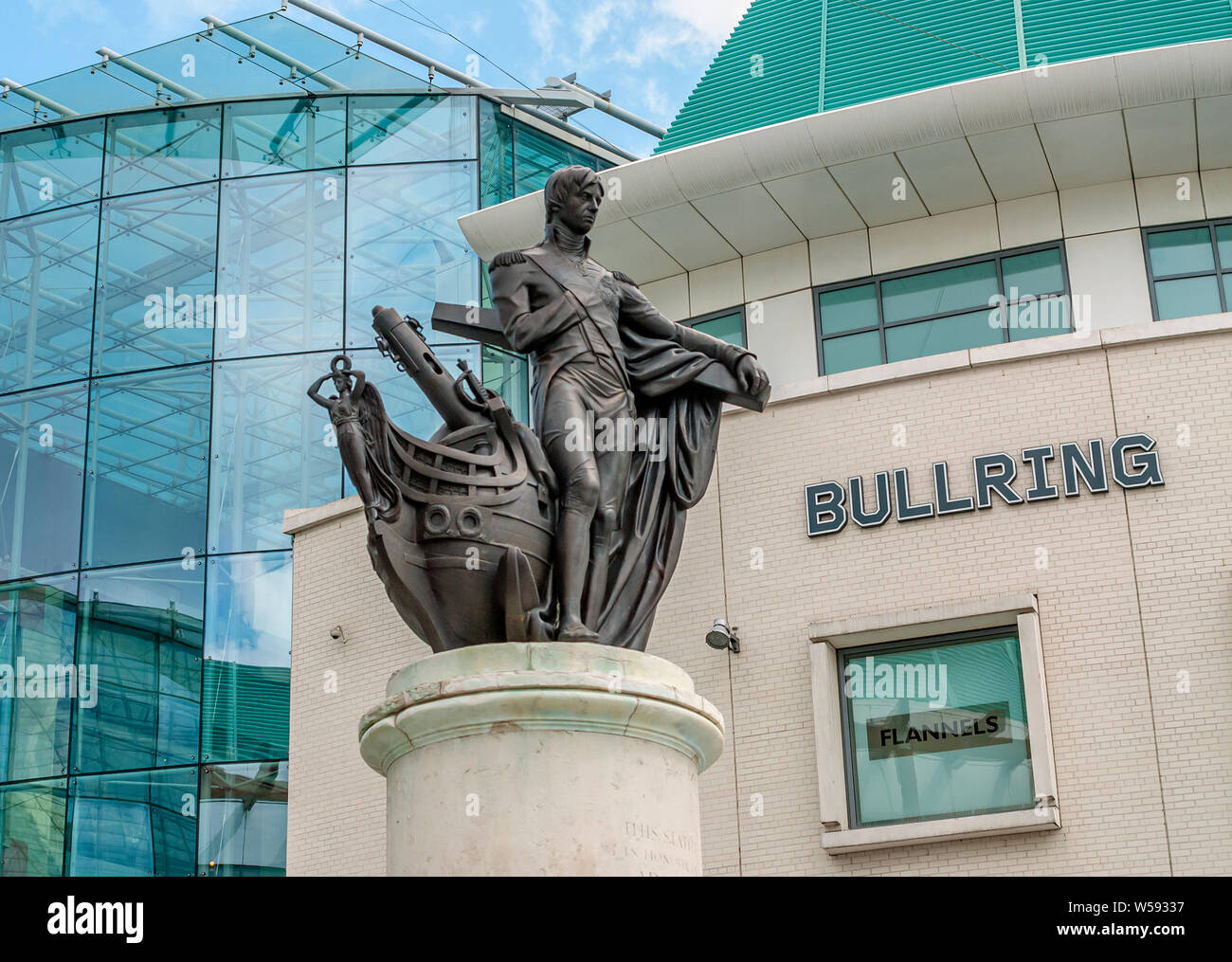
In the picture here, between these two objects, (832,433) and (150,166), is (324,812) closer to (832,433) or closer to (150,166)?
(832,433)

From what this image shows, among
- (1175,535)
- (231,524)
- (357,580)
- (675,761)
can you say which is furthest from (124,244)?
(675,761)

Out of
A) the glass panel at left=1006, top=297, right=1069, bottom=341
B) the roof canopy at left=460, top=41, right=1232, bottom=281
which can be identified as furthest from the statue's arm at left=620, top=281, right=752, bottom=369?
the roof canopy at left=460, top=41, right=1232, bottom=281

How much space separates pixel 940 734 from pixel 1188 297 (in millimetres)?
6218

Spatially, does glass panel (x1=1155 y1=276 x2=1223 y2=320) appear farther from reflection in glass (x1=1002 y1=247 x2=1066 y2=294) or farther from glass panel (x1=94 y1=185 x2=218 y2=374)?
glass panel (x1=94 y1=185 x2=218 y2=374)

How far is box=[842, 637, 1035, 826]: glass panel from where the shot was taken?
58.4 feet

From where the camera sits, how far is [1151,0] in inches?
894

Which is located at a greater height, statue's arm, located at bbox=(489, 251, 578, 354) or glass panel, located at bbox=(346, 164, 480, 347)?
glass panel, located at bbox=(346, 164, 480, 347)

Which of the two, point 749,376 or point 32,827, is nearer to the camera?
point 749,376

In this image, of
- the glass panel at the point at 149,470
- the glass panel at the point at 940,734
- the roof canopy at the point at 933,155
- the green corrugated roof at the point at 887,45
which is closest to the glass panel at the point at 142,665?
the glass panel at the point at 149,470

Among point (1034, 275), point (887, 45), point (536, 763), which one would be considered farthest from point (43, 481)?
point (536, 763)

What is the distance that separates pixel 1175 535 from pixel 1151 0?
8438 mm

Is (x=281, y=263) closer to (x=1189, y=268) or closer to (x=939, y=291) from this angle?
(x=939, y=291)

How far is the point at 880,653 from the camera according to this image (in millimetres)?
18656

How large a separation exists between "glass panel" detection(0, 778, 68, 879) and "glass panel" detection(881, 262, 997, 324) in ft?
51.6
